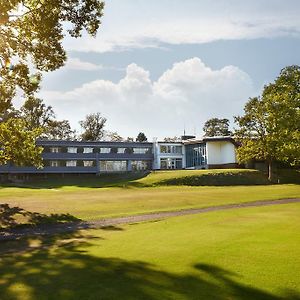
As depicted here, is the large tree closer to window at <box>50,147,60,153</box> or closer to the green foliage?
the green foliage

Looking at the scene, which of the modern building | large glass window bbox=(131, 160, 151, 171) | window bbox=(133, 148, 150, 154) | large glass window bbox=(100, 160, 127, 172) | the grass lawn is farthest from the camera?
large glass window bbox=(131, 160, 151, 171)

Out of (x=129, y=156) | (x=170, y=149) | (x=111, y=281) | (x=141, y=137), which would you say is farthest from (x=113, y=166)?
(x=111, y=281)

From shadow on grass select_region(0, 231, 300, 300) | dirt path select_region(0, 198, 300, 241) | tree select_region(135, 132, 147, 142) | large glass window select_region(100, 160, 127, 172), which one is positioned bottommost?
dirt path select_region(0, 198, 300, 241)

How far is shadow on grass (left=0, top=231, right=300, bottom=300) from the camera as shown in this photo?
31.5ft

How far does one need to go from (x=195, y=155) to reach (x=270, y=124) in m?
31.9

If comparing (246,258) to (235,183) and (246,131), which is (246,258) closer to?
(235,183)

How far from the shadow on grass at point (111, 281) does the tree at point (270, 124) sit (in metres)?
55.6

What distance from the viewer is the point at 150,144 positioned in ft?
349

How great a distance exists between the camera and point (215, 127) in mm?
154375

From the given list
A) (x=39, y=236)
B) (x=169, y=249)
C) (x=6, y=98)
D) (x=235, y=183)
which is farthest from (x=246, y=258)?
(x=235, y=183)

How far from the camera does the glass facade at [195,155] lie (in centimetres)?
9731

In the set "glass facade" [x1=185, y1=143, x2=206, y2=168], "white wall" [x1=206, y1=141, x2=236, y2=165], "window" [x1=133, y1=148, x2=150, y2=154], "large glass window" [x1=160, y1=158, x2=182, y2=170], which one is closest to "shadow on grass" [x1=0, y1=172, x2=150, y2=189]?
"window" [x1=133, y1=148, x2=150, y2=154]

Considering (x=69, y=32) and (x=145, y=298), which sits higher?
(x=69, y=32)

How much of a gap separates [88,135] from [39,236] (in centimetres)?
10351
